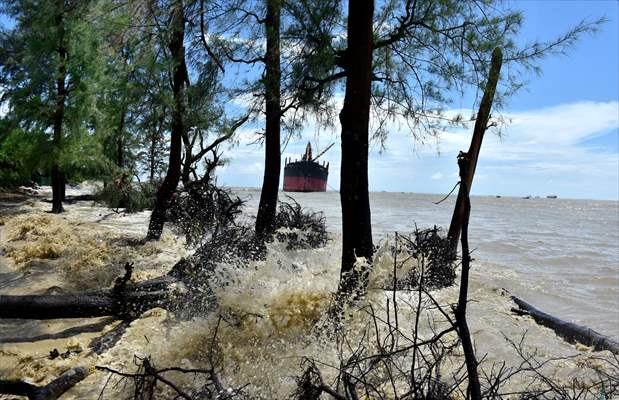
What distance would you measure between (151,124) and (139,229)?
4.49 m

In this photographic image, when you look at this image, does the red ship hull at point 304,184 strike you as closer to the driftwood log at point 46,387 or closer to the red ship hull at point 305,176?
the red ship hull at point 305,176

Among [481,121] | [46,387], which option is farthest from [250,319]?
[481,121]

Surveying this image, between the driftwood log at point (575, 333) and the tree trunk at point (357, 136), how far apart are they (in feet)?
9.82

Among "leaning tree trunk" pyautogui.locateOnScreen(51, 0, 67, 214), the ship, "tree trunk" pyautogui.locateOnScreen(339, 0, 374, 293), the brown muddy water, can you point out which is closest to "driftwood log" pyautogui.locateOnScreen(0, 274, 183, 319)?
the brown muddy water

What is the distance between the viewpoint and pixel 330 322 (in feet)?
16.4

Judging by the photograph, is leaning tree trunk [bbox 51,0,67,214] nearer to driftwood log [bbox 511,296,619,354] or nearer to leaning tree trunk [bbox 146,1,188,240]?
leaning tree trunk [bbox 146,1,188,240]

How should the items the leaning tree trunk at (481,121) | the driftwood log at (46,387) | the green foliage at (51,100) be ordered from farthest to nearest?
the green foliage at (51,100), the leaning tree trunk at (481,121), the driftwood log at (46,387)

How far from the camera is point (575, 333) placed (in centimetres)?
662

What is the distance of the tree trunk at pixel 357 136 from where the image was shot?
6.12m

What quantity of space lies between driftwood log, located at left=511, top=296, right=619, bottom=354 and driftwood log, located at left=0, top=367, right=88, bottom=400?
5.56 metres

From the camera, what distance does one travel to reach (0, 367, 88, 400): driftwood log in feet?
10.1

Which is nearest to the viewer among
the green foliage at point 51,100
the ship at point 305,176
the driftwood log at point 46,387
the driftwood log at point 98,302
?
the driftwood log at point 46,387

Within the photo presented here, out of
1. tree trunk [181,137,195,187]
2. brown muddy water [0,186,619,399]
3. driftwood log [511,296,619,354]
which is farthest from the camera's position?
tree trunk [181,137,195,187]

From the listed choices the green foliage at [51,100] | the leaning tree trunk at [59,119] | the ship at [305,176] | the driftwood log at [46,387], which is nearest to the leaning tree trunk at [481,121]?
the driftwood log at [46,387]
